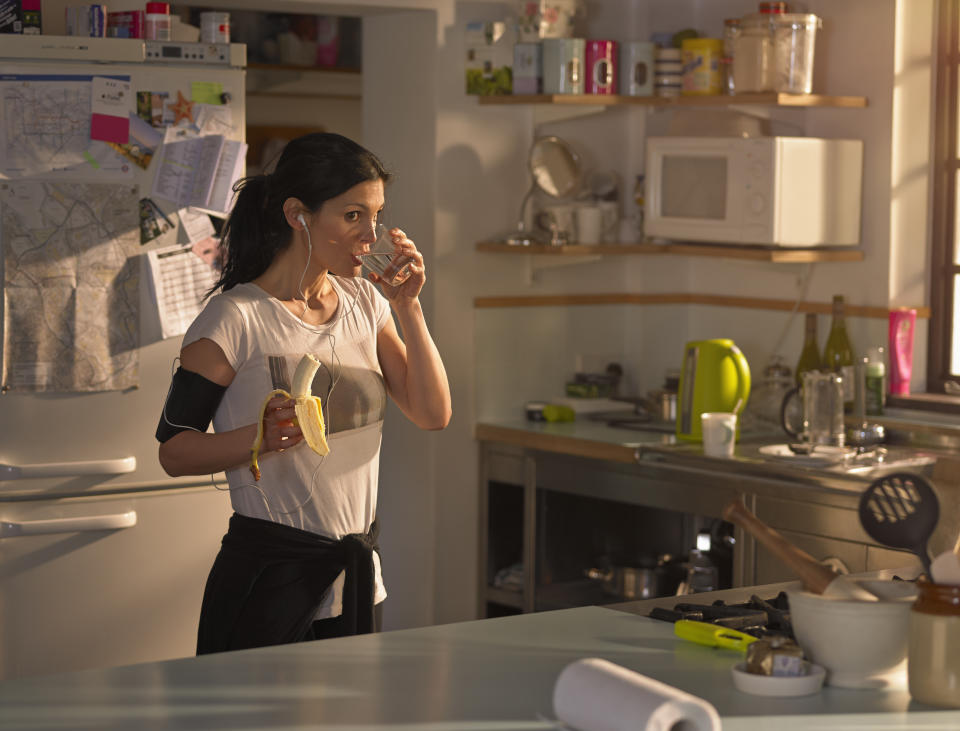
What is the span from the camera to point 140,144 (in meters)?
3.35

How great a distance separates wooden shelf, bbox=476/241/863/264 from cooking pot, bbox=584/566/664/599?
35.3 inches

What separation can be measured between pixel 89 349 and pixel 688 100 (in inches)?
69.9

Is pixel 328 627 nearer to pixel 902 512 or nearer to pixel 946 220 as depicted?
pixel 902 512

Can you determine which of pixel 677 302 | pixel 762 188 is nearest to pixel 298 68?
pixel 677 302

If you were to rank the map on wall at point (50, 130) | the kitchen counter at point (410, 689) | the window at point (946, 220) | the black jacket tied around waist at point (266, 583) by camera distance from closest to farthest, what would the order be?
the kitchen counter at point (410, 689) → the black jacket tied around waist at point (266, 583) → the map on wall at point (50, 130) → the window at point (946, 220)

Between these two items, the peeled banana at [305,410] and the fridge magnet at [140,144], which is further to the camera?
the fridge magnet at [140,144]

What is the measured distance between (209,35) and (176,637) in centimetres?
146

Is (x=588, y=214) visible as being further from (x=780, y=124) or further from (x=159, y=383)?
(x=159, y=383)

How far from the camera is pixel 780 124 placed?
13.2 feet

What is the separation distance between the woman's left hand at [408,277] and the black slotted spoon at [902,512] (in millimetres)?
940

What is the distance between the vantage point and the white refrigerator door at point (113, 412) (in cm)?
326

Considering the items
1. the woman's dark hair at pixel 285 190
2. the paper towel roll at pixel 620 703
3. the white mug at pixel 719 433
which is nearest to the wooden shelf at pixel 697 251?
the white mug at pixel 719 433

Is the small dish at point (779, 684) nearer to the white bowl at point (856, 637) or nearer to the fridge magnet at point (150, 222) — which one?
the white bowl at point (856, 637)

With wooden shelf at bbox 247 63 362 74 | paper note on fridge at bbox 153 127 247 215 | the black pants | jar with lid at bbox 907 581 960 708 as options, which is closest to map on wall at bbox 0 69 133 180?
paper note on fridge at bbox 153 127 247 215
